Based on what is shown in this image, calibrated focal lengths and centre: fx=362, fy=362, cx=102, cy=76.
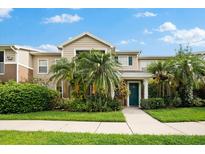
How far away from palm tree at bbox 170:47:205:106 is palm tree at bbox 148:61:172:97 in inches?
19.9

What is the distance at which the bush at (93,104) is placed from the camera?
1936 centimetres

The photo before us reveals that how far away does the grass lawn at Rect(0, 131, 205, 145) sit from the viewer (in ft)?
30.6

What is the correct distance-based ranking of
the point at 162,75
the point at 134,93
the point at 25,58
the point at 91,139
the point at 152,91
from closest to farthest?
the point at 91,139 → the point at 162,75 → the point at 152,91 → the point at 134,93 → the point at 25,58

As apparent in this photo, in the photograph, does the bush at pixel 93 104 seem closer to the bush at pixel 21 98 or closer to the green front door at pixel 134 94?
the bush at pixel 21 98

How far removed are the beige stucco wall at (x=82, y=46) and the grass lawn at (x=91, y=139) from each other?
15.6 m

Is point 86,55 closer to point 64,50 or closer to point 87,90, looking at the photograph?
point 87,90

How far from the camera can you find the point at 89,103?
1956cm

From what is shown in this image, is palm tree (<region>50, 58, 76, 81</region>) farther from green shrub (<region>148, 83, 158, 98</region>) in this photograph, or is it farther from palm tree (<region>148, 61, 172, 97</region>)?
green shrub (<region>148, 83, 158, 98</region>)

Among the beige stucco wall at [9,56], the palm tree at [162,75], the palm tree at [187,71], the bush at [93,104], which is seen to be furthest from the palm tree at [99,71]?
the beige stucco wall at [9,56]

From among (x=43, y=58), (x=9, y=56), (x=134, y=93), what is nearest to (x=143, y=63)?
(x=134, y=93)

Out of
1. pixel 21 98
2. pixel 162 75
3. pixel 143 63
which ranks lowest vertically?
pixel 21 98

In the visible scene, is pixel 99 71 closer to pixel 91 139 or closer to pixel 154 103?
pixel 154 103

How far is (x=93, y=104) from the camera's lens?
63.8 feet

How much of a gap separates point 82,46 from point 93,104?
23.8ft
